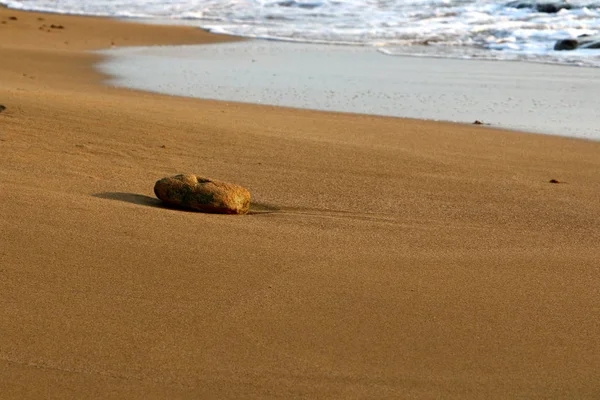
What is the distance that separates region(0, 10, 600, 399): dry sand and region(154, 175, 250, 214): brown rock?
3.0 inches

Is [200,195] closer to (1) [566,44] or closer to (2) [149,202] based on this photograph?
(2) [149,202]

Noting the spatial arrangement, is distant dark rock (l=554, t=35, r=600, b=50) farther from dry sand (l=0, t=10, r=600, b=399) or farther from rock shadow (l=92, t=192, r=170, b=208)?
rock shadow (l=92, t=192, r=170, b=208)

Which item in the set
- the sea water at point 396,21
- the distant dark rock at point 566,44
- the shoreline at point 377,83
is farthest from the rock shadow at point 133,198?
the distant dark rock at point 566,44

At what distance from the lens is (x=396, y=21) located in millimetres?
16953

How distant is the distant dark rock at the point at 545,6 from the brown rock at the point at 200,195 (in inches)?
582

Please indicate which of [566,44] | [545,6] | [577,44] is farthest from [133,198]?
[545,6]

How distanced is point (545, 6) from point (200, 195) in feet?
50.4

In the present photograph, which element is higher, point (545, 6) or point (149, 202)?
point (149, 202)

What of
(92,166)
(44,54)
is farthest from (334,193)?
(44,54)

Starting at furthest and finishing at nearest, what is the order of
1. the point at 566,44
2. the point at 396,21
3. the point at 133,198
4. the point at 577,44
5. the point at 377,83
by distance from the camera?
the point at 396,21 < the point at 577,44 < the point at 566,44 < the point at 377,83 < the point at 133,198

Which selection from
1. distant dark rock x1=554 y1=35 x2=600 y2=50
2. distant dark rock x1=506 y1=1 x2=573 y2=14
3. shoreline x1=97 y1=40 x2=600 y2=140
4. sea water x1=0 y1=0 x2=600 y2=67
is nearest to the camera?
shoreline x1=97 y1=40 x2=600 y2=140

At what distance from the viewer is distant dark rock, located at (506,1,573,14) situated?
1788 centimetres

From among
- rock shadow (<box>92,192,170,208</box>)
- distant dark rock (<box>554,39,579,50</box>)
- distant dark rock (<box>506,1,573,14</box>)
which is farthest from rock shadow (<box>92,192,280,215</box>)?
distant dark rock (<box>506,1,573,14</box>)

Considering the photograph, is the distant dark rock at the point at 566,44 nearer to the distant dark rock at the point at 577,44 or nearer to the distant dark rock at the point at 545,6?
the distant dark rock at the point at 577,44
